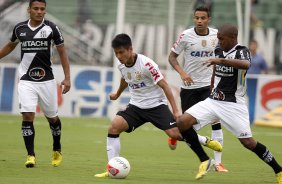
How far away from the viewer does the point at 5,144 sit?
50.9 feet

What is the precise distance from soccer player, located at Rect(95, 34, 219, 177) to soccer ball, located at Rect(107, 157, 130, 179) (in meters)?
0.49

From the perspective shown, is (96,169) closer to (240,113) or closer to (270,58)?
(240,113)

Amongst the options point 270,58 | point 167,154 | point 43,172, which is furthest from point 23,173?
point 270,58

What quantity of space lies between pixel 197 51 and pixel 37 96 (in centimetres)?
283

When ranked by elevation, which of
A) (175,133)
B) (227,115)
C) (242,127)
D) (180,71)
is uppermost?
(180,71)

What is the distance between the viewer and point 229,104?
10.8m

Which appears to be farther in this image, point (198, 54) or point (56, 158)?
point (198, 54)

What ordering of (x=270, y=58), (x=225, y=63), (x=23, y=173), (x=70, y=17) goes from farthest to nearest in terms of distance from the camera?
1. (x=270, y=58)
2. (x=70, y=17)
3. (x=23, y=173)
4. (x=225, y=63)

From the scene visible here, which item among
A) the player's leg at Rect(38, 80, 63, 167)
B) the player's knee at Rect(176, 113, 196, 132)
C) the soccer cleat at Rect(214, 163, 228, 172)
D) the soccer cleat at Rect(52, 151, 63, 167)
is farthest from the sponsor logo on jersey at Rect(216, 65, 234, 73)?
the soccer cleat at Rect(52, 151, 63, 167)

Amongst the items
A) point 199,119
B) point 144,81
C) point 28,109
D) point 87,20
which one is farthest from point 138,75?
point 87,20

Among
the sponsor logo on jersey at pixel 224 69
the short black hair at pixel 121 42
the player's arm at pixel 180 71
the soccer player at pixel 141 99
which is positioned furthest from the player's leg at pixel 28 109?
the sponsor logo on jersey at pixel 224 69

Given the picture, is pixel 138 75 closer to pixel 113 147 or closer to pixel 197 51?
pixel 113 147

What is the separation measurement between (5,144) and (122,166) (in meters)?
5.40

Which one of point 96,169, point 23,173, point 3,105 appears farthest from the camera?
point 3,105
